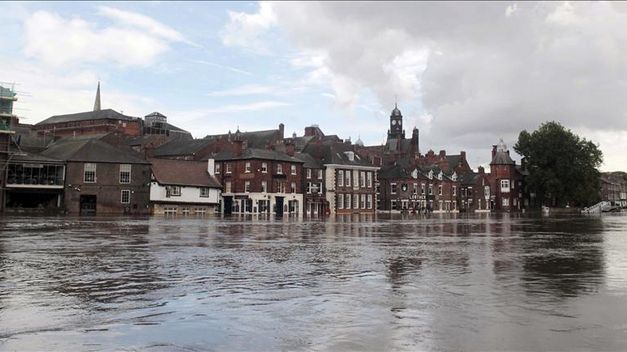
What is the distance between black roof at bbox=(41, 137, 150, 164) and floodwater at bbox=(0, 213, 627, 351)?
178 feet

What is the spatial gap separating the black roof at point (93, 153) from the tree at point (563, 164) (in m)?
74.0

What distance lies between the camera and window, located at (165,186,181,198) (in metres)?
73.4

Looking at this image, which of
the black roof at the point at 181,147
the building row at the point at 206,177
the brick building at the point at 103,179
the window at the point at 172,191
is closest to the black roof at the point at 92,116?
the building row at the point at 206,177

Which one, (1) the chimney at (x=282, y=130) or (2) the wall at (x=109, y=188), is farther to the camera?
(1) the chimney at (x=282, y=130)

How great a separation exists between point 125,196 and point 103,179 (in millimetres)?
3237

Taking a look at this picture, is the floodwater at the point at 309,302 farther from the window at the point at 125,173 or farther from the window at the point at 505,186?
the window at the point at 505,186

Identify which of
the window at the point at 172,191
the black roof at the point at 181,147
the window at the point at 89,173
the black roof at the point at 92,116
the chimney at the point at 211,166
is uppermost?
the black roof at the point at 92,116

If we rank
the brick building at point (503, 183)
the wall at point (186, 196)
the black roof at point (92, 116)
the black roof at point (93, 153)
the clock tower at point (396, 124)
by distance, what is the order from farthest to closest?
the clock tower at point (396, 124) < the brick building at point (503, 183) < the black roof at point (92, 116) < the wall at point (186, 196) < the black roof at point (93, 153)

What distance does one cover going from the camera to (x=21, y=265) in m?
14.3

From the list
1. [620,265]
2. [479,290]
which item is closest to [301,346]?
[479,290]

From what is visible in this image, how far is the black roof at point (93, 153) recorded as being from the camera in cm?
6894

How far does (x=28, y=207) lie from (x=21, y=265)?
5862 cm

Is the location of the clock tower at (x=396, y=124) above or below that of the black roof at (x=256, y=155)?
above

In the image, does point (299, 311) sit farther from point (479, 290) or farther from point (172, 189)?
point (172, 189)
